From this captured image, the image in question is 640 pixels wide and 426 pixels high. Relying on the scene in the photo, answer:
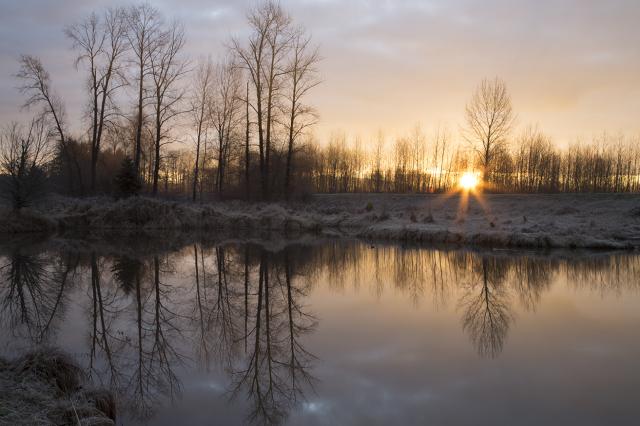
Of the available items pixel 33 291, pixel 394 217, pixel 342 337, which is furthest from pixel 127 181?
pixel 342 337

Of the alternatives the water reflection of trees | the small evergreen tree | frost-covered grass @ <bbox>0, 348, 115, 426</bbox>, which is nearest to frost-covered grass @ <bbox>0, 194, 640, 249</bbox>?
the small evergreen tree

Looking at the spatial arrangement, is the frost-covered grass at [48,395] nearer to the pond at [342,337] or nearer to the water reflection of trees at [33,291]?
the pond at [342,337]

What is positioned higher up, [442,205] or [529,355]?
[442,205]

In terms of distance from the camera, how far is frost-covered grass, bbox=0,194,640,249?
68.1 feet

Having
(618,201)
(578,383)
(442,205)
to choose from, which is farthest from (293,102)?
(578,383)

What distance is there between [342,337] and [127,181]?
25.8 meters

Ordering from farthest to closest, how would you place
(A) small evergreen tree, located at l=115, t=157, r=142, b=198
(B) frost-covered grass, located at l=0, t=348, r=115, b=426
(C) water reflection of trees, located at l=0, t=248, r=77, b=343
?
(A) small evergreen tree, located at l=115, t=157, r=142, b=198, (C) water reflection of trees, located at l=0, t=248, r=77, b=343, (B) frost-covered grass, located at l=0, t=348, r=115, b=426

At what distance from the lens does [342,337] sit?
7.38m

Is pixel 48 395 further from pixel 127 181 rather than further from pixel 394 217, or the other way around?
pixel 127 181

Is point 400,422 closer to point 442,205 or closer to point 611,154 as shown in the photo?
point 442,205

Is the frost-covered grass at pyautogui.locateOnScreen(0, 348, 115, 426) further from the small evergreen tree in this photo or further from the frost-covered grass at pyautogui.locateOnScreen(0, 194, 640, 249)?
the small evergreen tree

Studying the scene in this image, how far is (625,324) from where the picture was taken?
8.05 m

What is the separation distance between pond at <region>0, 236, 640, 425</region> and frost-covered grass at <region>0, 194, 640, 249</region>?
702 centimetres

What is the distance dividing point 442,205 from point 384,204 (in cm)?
423
